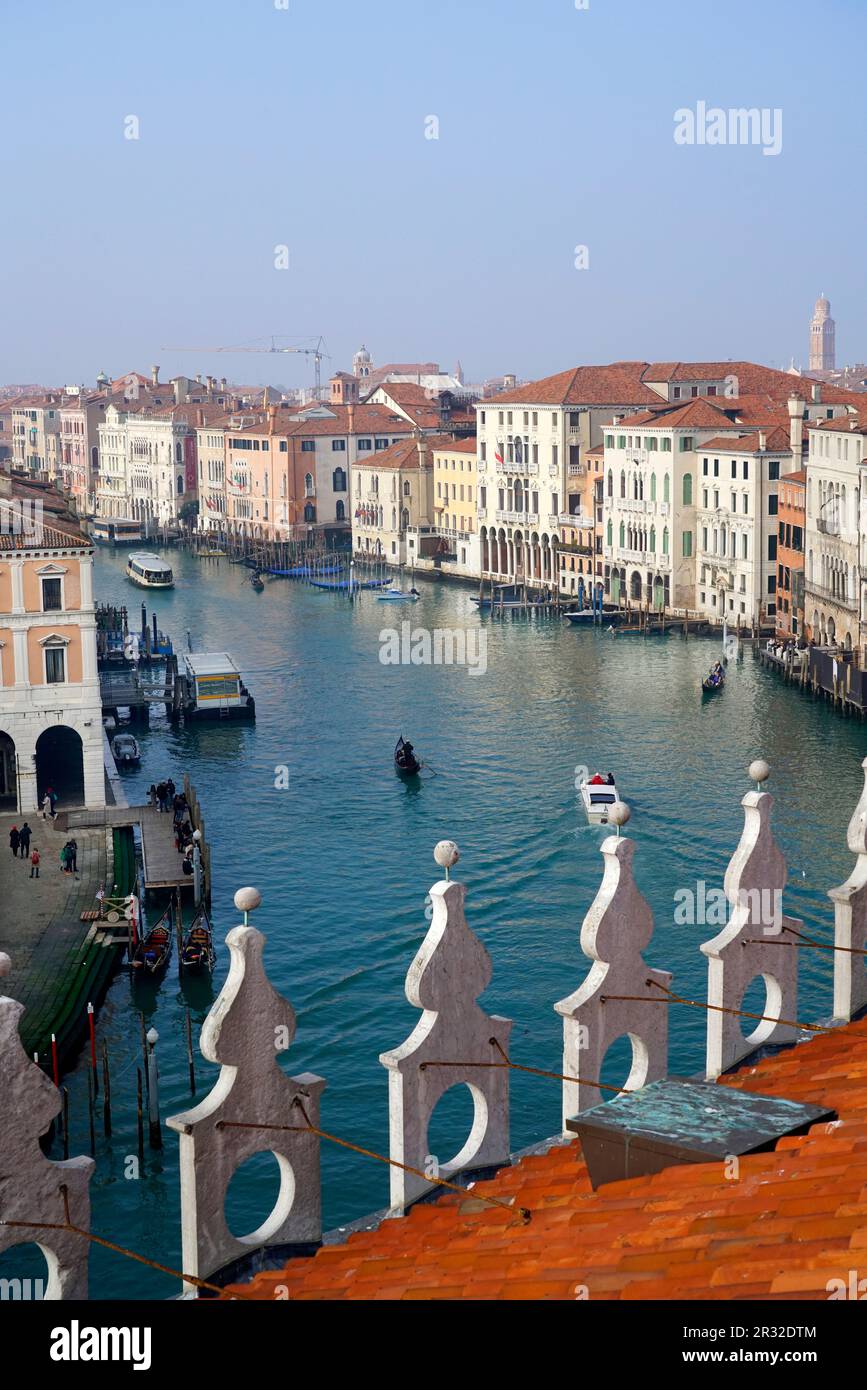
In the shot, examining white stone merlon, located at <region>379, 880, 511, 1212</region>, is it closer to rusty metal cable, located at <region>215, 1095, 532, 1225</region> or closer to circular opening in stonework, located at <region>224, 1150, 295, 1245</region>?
rusty metal cable, located at <region>215, 1095, 532, 1225</region>

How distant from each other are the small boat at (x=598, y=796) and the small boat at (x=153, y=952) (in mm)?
9796

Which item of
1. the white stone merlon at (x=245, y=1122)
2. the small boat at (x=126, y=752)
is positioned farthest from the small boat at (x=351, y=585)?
the white stone merlon at (x=245, y=1122)

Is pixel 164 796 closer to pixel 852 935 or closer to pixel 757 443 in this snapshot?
pixel 852 935

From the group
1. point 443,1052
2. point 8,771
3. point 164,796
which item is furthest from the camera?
point 164,796

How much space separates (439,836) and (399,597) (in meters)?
43.6

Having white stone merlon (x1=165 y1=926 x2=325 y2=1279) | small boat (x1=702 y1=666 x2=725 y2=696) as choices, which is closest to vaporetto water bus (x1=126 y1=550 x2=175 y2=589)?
small boat (x1=702 y1=666 x2=725 y2=696)

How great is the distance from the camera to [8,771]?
32.8 m

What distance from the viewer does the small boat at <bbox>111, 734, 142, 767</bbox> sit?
133ft

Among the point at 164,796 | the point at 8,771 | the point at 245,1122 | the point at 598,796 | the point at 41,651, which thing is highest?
the point at 245,1122

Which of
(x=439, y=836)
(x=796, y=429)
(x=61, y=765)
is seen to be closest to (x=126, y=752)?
(x=61, y=765)

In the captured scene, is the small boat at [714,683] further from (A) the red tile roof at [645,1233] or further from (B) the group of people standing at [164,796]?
(A) the red tile roof at [645,1233]
